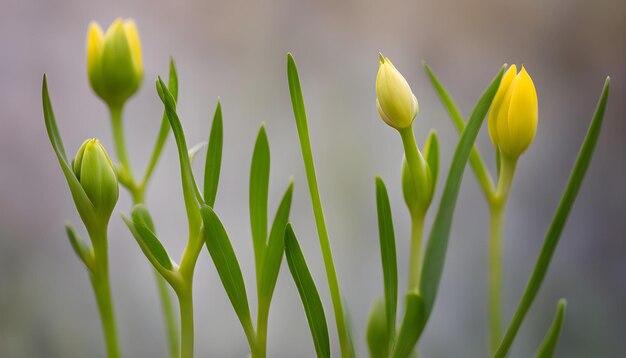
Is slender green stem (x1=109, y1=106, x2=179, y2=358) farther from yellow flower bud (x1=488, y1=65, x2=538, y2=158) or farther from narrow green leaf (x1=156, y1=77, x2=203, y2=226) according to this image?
yellow flower bud (x1=488, y1=65, x2=538, y2=158)

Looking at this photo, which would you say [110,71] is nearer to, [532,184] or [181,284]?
[181,284]

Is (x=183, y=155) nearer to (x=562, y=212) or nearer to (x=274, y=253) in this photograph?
(x=274, y=253)

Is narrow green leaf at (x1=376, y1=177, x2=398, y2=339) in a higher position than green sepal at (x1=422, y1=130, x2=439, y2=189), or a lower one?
lower

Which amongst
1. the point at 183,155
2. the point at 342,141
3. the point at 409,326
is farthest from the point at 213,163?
the point at 342,141

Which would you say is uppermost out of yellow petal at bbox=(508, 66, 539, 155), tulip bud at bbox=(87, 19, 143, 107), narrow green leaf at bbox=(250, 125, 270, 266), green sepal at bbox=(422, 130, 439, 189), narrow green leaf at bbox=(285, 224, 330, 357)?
tulip bud at bbox=(87, 19, 143, 107)

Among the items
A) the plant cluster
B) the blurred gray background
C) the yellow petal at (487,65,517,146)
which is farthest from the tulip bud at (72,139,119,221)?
the blurred gray background

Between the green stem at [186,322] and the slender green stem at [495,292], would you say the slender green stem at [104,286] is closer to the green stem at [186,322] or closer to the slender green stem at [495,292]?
the green stem at [186,322]

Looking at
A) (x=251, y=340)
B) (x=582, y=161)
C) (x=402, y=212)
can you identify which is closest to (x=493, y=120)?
(x=582, y=161)

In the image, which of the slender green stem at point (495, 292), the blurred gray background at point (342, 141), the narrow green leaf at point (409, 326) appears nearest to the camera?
the narrow green leaf at point (409, 326)

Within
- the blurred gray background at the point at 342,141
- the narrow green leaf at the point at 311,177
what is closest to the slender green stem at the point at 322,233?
the narrow green leaf at the point at 311,177
